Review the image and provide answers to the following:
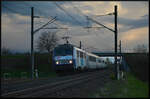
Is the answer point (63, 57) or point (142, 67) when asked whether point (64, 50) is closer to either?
point (63, 57)

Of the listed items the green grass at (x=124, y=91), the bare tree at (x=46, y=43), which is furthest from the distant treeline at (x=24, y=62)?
the green grass at (x=124, y=91)

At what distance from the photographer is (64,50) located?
34344 mm

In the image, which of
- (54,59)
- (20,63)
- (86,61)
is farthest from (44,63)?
(54,59)

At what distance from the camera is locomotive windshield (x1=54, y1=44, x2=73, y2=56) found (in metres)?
34.1

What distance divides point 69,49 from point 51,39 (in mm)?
40753

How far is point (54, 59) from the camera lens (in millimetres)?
34500

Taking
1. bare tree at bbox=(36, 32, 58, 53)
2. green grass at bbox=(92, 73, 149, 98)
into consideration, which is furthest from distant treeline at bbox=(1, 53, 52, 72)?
green grass at bbox=(92, 73, 149, 98)

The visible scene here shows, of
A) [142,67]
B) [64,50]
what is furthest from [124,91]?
[64,50]

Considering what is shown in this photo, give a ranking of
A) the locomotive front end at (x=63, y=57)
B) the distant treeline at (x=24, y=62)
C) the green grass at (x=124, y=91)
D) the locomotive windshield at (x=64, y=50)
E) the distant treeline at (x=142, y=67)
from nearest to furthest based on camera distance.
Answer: the green grass at (x=124, y=91), the distant treeline at (x=142, y=67), the locomotive front end at (x=63, y=57), the locomotive windshield at (x=64, y=50), the distant treeline at (x=24, y=62)

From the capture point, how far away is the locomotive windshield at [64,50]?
34072 mm

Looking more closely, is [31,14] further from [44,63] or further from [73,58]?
[44,63]

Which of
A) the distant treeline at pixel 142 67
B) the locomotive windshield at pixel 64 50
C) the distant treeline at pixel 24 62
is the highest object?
the locomotive windshield at pixel 64 50

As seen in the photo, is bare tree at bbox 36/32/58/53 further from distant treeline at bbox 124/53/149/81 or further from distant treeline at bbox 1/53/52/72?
distant treeline at bbox 124/53/149/81

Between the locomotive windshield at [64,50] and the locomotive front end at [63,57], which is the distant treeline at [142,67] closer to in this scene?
the locomotive front end at [63,57]
